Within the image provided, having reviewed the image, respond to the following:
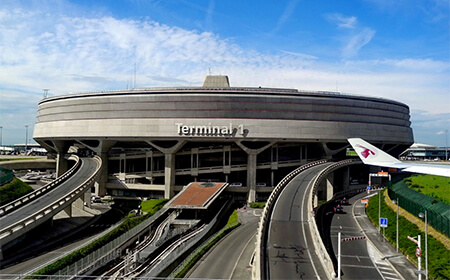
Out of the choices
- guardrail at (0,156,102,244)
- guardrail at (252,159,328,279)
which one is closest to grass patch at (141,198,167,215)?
guardrail at (0,156,102,244)

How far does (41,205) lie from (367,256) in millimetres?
45186

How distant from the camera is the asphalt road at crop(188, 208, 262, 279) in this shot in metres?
36.1

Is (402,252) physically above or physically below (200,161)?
below

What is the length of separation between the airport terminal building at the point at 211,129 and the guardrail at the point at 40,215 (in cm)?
2130

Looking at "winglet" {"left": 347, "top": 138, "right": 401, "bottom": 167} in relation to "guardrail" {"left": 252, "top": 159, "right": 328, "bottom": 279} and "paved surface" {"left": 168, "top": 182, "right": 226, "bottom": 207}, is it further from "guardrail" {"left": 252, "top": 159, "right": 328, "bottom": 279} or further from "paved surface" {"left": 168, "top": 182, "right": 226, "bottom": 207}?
"paved surface" {"left": 168, "top": 182, "right": 226, "bottom": 207}

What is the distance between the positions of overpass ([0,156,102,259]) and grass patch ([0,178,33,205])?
7.59 metres

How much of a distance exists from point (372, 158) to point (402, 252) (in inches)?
438

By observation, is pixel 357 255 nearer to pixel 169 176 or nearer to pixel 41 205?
pixel 41 205

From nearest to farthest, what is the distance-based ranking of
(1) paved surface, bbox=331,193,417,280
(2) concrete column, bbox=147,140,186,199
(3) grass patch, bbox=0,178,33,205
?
1. (1) paved surface, bbox=331,193,417,280
2. (3) grass patch, bbox=0,178,33,205
3. (2) concrete column, bbox=147,140,186,199

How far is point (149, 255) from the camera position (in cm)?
4309

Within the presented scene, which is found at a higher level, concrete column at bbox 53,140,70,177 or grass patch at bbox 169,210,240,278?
concrete column at bbox 53,140,70,177

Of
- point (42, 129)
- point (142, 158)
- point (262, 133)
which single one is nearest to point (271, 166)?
point (262, 133)

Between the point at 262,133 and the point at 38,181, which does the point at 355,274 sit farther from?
the point at 38,181

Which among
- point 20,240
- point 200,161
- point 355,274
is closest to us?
point 355,274
